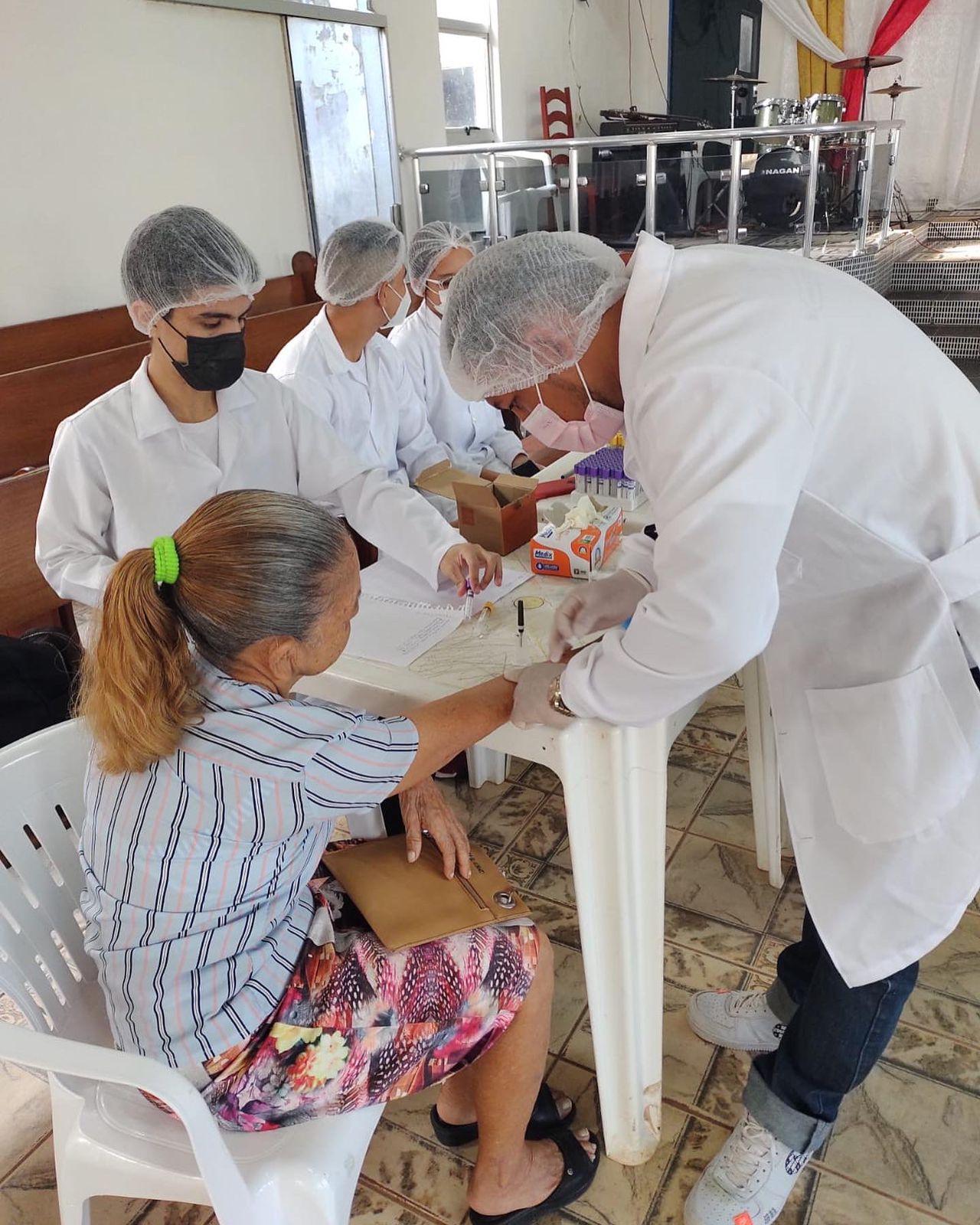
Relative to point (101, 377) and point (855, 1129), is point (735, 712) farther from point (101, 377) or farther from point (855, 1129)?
point (101, 377)

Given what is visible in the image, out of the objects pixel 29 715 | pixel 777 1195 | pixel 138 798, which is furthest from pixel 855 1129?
pixel 29 715

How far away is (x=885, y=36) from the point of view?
769 centimetres

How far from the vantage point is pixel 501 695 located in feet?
3.85

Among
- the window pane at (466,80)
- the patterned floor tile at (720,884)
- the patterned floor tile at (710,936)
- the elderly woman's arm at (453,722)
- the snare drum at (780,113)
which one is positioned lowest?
the patterned floor tile at (720,884)

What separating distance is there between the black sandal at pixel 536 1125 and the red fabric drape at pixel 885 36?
8517 millimetres

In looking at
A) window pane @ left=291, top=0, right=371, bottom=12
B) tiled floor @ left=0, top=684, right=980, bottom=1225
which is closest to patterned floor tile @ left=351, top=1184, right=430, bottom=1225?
tiled floor @ left=0, top=684, right=980, bottom=1225

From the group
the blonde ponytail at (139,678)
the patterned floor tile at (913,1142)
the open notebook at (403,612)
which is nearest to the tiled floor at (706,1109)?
the patterned floor tile at (913,1142)

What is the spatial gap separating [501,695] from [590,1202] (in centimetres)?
81

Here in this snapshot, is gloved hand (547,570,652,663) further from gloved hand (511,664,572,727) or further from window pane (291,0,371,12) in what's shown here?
window pane (291,0,371,12)

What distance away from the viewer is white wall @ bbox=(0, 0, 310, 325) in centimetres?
323

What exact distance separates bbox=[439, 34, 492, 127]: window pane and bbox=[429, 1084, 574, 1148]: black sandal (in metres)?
6.16

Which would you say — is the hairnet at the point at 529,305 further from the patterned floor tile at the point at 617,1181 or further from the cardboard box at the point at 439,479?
the patterned floor tile at the point at 617,1181

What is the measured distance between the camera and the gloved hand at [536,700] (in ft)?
3.63

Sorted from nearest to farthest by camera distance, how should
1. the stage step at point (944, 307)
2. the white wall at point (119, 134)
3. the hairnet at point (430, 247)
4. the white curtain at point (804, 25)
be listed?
the hairnet at point (430, 247), the white wall at point (119, 134), the stage step at point (944, 307), the white curtain at point (804, 25)
